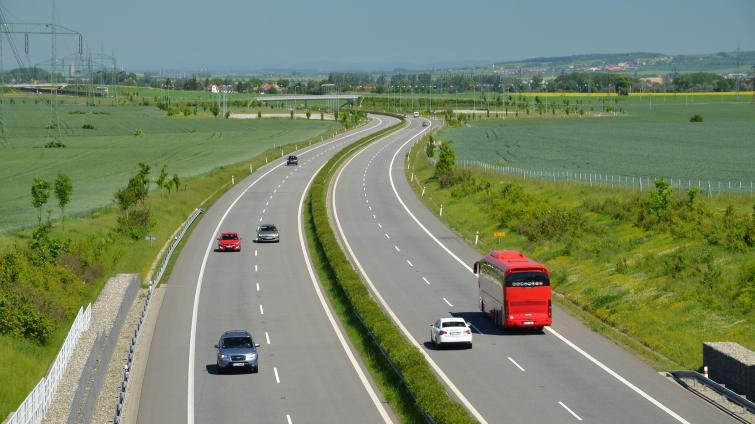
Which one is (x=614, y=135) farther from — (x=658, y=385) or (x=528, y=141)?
(x=658, y=385)

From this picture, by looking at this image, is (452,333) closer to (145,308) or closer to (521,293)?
(521,293)

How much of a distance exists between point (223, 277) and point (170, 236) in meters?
15.2

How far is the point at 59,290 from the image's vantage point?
4984 centimetres

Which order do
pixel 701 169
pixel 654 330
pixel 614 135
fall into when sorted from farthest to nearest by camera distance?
pixel 614 135
pixel 701 169
pixel 654 330

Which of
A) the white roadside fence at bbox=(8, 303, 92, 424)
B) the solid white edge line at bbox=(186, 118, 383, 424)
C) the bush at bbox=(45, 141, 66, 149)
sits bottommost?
the solid white edge line at bbox=(186, 118, 383, 424)

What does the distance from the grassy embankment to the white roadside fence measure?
5.56 feet

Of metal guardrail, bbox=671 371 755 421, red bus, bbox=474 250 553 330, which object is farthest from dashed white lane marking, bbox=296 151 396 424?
metal guardrail, bbox=671 371 755 421

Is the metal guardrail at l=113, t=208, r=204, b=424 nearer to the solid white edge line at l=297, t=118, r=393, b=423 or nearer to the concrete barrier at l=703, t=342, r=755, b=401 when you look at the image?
the solid white edge line at l=297, t=118, r=393, b=423

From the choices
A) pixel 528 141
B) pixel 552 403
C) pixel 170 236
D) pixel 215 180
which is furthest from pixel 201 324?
pixel 528 141

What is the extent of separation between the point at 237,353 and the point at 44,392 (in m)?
11.5

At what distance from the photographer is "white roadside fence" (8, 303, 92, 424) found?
1000 inches

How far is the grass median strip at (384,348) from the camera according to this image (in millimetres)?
31844

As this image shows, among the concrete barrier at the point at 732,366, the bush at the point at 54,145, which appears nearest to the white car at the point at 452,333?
the concrete barrier at the point at 732,366

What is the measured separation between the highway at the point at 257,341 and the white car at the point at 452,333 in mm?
3591
